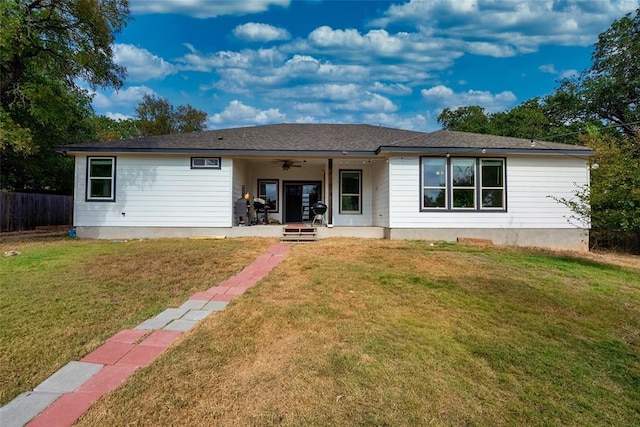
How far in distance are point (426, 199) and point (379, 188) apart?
1812 mm

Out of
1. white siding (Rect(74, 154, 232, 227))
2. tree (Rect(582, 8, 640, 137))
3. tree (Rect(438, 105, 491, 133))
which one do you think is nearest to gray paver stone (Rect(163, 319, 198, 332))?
white siding (Rect(74, 154, 232, 227))

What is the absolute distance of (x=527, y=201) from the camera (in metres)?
10.3

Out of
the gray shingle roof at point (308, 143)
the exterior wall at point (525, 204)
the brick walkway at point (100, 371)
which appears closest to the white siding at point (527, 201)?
the exterior wall at point (525, 204)

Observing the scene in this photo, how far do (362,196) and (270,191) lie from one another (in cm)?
399

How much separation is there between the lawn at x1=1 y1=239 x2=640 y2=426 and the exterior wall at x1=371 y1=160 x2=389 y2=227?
5416 millimetres

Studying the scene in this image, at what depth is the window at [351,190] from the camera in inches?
492

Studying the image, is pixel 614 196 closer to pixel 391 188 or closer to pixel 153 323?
pixel 391 188

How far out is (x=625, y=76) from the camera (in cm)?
1730

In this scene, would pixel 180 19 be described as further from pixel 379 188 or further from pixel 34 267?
pixel 34 267

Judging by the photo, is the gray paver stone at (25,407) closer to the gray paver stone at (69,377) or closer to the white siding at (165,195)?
the gray paver stone at (69,377)

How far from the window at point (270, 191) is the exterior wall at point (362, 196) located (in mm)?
2879

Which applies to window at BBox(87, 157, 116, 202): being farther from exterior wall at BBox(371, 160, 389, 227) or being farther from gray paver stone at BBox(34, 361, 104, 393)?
gray paver stone at BBox(34, 361, 104, 393)

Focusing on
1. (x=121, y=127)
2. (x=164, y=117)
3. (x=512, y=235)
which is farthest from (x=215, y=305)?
(x=121, y=127)

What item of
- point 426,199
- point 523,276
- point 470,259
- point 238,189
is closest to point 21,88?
point 238,189
